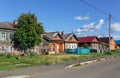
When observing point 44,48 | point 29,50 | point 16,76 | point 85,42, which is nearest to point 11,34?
point 29,50

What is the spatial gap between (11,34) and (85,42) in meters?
40.7

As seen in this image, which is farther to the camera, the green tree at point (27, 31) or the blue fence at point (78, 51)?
the blue fence at point (78, 51)

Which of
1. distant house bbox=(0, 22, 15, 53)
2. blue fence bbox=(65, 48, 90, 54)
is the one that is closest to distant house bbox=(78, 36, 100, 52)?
blue fence bbox=(65, 48, 90, 54)

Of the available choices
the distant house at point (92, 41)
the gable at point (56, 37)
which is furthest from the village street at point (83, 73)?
the distant house at point (92, 41)

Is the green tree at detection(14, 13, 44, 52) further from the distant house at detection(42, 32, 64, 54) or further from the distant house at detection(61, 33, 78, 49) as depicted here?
the distant house at detection(61, 33, 78, 49)

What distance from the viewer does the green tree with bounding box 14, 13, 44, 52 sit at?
151 feet

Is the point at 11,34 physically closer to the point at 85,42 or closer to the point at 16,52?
the point at 16,52

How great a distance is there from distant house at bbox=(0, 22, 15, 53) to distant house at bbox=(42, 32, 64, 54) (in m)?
12.5

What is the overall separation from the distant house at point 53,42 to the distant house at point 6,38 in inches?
491

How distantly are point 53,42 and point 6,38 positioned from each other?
18.9m

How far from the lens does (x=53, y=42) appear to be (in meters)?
63.1

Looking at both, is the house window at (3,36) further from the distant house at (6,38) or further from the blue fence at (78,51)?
the blue fence at (78,51)

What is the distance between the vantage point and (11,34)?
153 ft

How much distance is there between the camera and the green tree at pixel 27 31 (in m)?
45.9
